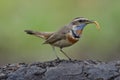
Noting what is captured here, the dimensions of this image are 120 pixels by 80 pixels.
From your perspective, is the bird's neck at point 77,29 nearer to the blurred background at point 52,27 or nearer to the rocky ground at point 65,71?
the rocky ground at point 65,71

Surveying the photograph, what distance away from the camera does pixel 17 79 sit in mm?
6387

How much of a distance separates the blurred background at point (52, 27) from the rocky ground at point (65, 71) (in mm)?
3900

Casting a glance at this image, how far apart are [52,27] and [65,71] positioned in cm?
535

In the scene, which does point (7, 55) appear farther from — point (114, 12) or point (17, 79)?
point (17, 79)

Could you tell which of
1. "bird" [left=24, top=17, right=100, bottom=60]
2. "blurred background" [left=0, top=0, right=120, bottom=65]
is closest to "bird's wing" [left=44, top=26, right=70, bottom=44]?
"bird" [left=24, top=17, right=100, bottom=60]

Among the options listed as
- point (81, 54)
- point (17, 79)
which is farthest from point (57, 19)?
point (17, 79)

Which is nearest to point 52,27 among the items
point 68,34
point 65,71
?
point 68,34

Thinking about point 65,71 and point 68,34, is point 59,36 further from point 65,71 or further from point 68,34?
point 65,71

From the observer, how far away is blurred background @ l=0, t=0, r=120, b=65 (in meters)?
11.0

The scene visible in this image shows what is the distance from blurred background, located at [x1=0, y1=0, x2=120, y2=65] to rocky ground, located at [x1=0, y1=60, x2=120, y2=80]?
3.90 m

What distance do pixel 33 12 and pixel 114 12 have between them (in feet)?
4.46

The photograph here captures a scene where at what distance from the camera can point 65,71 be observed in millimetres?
6375

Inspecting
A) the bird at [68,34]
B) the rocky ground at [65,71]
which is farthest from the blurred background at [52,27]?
the rocky ground at [65,71]

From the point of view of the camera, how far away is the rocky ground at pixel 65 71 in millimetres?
6293
